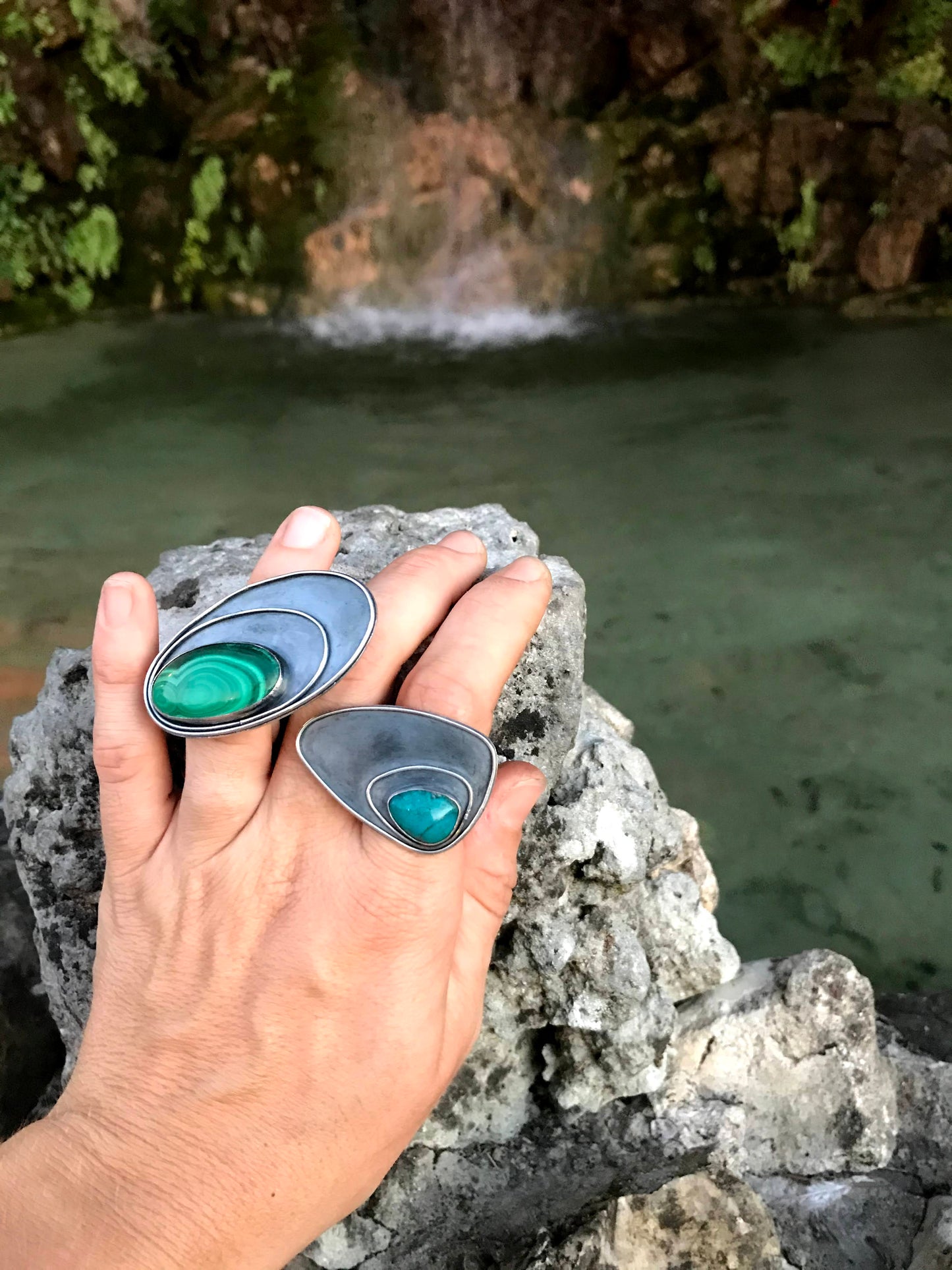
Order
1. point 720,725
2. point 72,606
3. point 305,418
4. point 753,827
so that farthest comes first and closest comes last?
point 305,418 < point 72,606 < point 720,725 < point 753,827

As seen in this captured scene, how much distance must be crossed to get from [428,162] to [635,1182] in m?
6.93

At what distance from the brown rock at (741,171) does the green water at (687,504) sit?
34.5 inches

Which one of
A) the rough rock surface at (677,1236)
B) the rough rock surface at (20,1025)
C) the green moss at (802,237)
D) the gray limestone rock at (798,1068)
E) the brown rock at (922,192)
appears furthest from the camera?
the green moss at (802,237)

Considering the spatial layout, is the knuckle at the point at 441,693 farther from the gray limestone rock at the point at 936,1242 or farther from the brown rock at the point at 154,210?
the brown rock at the point at 154,210

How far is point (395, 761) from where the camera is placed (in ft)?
3.49

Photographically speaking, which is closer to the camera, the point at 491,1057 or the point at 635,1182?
the point at 635,1182

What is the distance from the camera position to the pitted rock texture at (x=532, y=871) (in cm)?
147

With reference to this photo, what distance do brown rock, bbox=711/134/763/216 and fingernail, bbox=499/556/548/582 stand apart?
620 cm

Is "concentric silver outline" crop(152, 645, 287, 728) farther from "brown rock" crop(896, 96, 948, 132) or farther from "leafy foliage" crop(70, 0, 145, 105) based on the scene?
"leafy foliage" crop(70, 0, 145, 105)

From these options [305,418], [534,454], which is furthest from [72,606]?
[534,454]

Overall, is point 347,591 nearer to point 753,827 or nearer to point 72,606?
point 753,827

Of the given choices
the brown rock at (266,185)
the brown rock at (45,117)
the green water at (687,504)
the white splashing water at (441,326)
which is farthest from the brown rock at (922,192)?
the brown rock at (45,117)

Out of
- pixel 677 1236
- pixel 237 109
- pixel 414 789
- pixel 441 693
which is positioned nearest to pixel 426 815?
pixel 414 789

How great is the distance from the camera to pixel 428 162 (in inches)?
268
